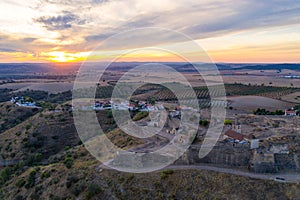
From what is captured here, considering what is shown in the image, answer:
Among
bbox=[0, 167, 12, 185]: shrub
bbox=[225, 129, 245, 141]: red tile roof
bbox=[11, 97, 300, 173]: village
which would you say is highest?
bbox=[225, 129, 245, 141]: red tile roof

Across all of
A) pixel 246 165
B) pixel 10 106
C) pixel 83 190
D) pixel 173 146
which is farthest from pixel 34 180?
pixel 10 106

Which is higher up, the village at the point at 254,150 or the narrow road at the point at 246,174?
the village at the point at 254,150

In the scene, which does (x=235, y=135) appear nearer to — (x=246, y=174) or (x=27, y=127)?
(x=246, y=174)

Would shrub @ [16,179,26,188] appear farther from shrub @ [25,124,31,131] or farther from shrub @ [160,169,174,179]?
shrub @ [160,169,174,179]

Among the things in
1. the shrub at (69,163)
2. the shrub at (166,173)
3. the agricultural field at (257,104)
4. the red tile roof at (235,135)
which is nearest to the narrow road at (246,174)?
the shrub at (166,173)

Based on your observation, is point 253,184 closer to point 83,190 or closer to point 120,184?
point 120,184

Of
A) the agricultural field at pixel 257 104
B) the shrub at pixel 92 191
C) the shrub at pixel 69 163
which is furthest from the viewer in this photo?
the agricultural field at pixel 257 104

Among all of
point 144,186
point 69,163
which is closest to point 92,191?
point 144,186

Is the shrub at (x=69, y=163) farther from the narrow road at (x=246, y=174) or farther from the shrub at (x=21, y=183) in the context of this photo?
the narrow road at (x=246, y=174)

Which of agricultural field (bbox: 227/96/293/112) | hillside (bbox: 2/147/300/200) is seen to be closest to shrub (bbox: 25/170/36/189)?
hillside (bbox: 2/147/300/200)

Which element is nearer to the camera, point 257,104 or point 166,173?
point 166,173

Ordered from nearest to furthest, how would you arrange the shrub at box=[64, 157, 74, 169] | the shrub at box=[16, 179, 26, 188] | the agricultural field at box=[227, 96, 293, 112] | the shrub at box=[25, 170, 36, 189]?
the shrub at box=[25, 170, 36, 189] < the shrub at box=[64, 157, 74, 169] < the shrub at box=[16, 179, 26, 188] < the agricultural field at box=[227, 96, 293, 112]
